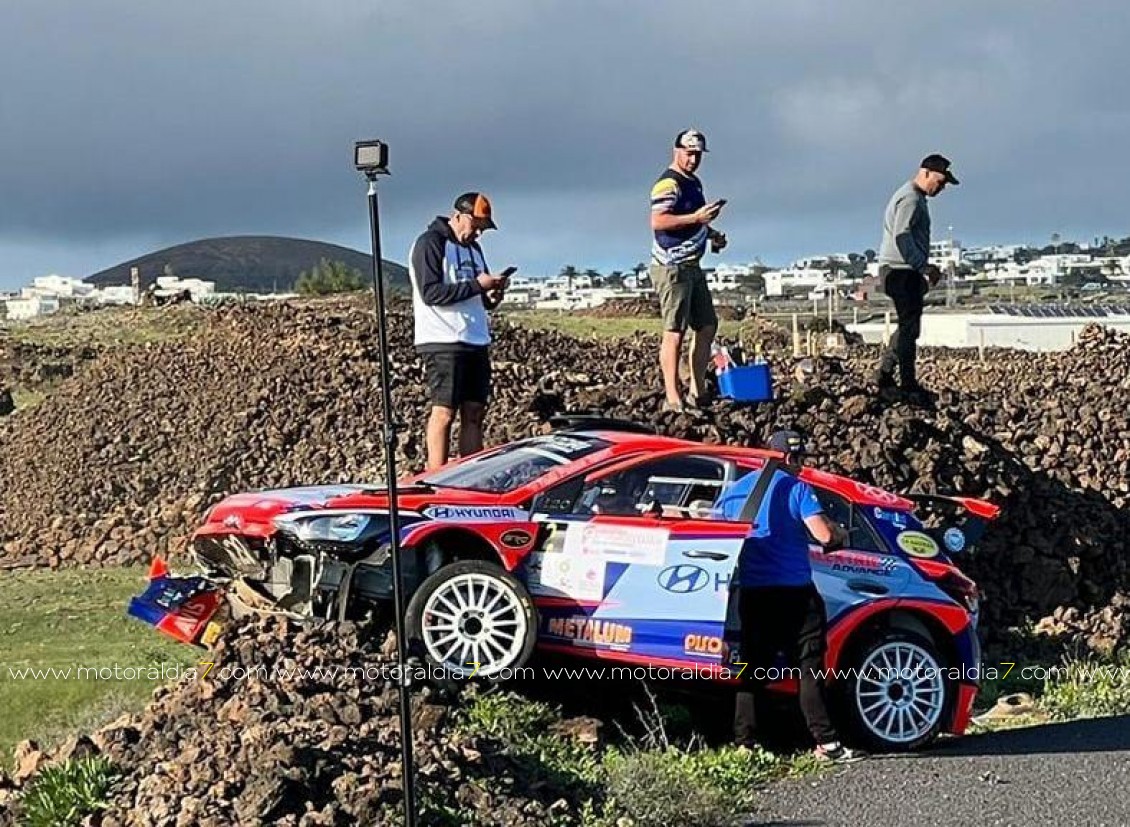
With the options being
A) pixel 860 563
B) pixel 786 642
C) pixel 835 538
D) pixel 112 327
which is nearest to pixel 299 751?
pixel 786 642

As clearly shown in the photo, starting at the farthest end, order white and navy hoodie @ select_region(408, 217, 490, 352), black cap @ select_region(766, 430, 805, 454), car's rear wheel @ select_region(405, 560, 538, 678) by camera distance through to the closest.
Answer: white and navy hoodie @ select_region(408, 217, 490, 352), black cap @ select_region(766, 430, 805, 454), car's rear wheel @ select_region(405, 560, 538, 678)

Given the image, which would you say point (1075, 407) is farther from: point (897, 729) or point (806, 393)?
point (897, 729)

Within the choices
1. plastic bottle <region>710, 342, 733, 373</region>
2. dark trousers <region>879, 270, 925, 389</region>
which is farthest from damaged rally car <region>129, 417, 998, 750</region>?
dark trousers <region>879, 270, 925, 389</region>

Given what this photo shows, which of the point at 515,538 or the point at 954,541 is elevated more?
the point at 515,538

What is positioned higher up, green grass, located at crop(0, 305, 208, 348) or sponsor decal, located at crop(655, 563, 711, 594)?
green grass, located at crop(0, 305, 208, 348)

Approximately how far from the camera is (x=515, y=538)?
33.3 feet

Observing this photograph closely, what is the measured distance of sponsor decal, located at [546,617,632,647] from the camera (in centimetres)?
1002

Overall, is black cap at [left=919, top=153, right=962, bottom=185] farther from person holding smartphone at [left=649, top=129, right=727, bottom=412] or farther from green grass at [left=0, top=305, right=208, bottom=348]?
green grass at [left=0, top=305, right=208, bottom=348]

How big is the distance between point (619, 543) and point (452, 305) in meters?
2.99

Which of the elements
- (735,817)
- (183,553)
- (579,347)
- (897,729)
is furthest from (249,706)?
(579,347)

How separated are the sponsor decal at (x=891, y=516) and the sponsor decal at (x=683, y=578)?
147 centimetres

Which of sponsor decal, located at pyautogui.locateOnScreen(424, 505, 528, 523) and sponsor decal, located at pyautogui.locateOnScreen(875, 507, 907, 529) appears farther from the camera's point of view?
sponsor decal, located at pyautogui.locateOnScreen(875, 507, 907, 529)

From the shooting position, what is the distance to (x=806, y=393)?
48.6 ft

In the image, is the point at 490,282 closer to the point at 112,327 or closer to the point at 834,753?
the point at 834,753
